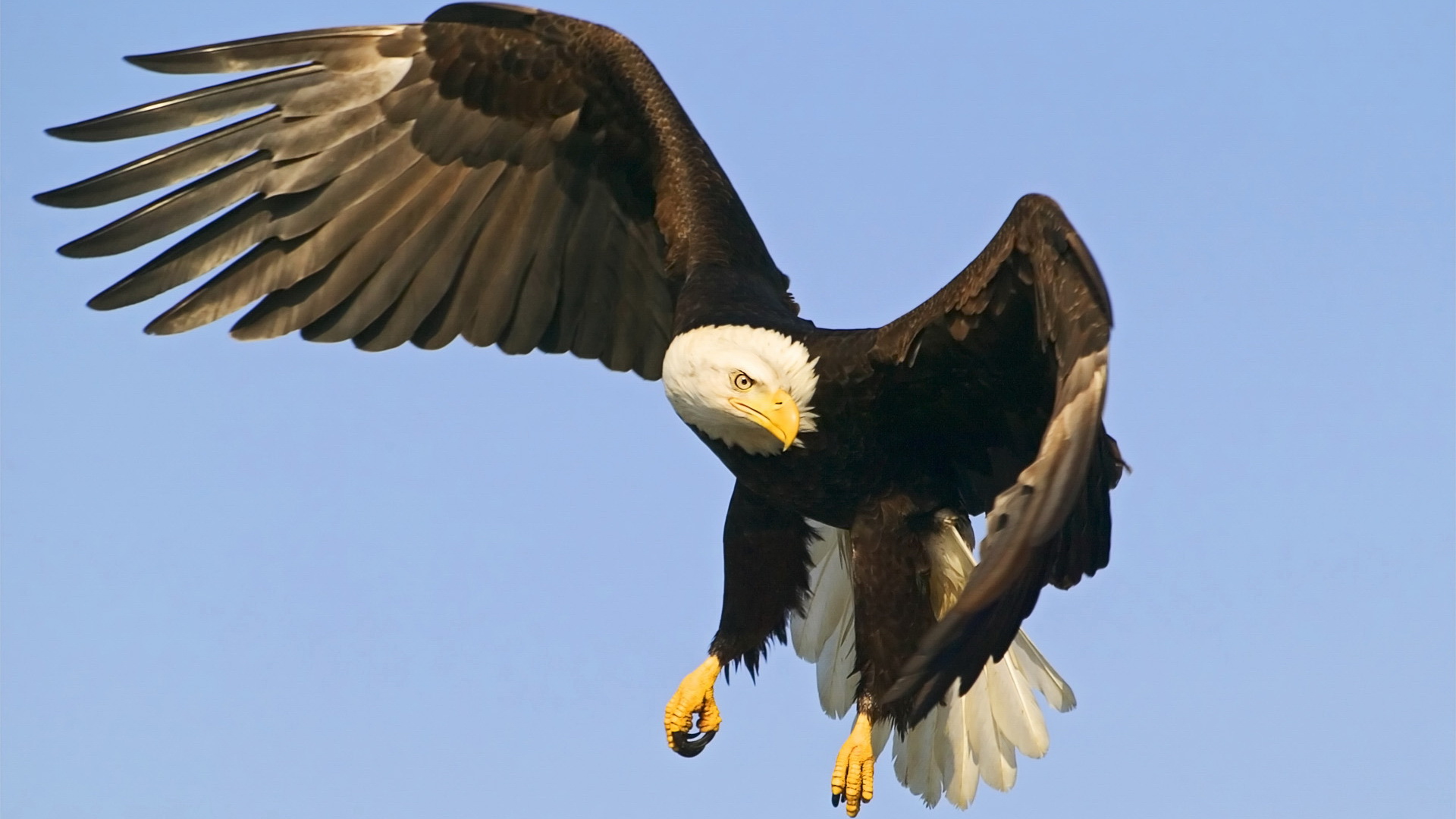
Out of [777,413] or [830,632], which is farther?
[830,632]

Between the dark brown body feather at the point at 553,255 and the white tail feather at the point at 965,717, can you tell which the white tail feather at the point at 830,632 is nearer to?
the white tail feather at the point at 965,717

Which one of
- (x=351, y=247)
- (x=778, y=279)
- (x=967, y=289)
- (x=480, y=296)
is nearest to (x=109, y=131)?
(x=351, y=247)

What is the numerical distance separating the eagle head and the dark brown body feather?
0.06m

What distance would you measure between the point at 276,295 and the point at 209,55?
29.9 inches

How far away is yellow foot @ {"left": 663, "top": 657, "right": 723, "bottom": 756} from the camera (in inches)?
233

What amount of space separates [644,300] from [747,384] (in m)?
1.20

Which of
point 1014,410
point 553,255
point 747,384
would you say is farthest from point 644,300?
point 1014,410

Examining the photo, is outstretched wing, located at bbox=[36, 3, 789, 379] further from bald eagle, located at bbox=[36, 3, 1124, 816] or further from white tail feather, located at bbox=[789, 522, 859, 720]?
white tail feather, located at bbox=[789, 522, 859, 720]

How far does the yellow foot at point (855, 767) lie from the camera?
18.8 ft

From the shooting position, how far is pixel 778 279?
6367 millimetres

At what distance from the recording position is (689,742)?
5.96m

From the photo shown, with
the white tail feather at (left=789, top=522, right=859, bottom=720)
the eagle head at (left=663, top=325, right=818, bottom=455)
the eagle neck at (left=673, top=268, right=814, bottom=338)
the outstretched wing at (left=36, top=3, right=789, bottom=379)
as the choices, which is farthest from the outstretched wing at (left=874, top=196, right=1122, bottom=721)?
the outstretched wing at (left=36, top=3, right=789, bottom=379)

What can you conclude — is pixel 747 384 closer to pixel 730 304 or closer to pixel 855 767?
pixel 730 304

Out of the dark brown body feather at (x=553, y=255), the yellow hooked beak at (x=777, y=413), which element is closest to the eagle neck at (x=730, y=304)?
the dark brown body feather at (x=553, y=255)
